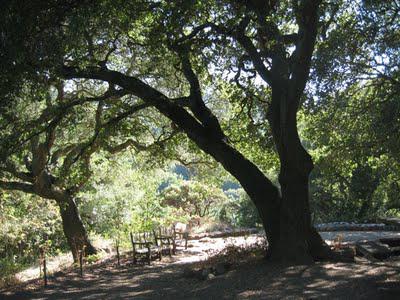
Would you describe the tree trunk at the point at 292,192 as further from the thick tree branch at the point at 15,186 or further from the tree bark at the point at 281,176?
the thick tree branch at the point at 15,186

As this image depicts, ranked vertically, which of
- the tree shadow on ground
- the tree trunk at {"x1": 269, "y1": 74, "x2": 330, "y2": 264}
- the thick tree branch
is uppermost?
the thick tree branch

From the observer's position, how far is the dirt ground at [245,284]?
24.6 ft

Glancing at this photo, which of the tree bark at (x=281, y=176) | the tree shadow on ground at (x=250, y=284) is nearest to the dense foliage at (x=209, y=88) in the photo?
the tree bark at (x=281, y=176)

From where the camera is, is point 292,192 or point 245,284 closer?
point 245,284

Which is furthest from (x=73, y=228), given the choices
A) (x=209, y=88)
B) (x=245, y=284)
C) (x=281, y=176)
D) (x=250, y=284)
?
(x=250, y=284)

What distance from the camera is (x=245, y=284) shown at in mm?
8844

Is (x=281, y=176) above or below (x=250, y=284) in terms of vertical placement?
above

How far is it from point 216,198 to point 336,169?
16.2 meters

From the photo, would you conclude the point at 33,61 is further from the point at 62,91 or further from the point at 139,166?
the point at 139,166

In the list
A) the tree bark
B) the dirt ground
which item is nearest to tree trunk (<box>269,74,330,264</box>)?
the tree bark

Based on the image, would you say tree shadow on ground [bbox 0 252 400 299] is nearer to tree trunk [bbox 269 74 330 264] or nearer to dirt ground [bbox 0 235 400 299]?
Answer: dirt ground [bbox 0 235 400 299]

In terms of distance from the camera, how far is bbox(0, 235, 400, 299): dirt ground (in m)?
7.49

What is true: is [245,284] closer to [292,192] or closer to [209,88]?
[292,192]

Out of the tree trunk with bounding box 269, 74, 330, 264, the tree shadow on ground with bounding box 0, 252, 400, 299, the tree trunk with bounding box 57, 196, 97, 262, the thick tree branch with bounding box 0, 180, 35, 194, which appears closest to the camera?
the tree shadow on ground with bounding box 0, 252, 400, 299
